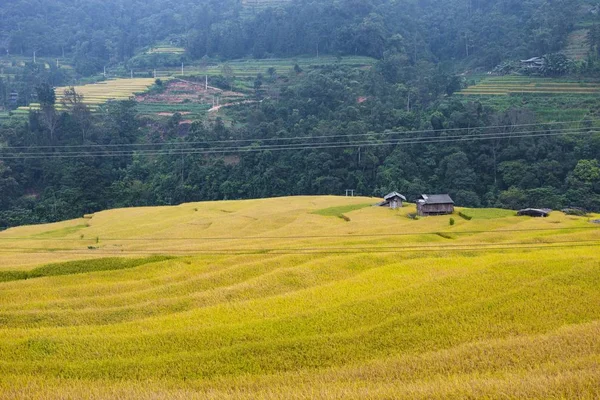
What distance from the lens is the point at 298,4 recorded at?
8631 centimetres

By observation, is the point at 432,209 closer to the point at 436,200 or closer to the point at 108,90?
the point at 436,200

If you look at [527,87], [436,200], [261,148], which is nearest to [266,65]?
[261,148]

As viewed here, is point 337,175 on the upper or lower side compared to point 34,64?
lower

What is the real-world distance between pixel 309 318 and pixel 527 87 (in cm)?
5000

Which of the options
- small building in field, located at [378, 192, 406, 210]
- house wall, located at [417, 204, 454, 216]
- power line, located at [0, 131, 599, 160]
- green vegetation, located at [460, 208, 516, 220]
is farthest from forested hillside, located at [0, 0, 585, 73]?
house wall, located at [417, 204, 454, 216]

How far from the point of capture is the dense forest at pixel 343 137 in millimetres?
43781

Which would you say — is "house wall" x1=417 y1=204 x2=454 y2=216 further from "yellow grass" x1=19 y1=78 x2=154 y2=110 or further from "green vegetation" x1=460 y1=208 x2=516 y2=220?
"yellow grass" x1=19 y1=78 x2=154 y2=110

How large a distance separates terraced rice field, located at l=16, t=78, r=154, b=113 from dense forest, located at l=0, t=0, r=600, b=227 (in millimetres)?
4275

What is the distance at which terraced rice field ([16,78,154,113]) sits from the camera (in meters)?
65.1

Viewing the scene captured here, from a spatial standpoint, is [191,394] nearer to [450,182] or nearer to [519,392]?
[519,392]

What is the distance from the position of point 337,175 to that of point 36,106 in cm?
3708

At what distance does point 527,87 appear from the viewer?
57.3 meters

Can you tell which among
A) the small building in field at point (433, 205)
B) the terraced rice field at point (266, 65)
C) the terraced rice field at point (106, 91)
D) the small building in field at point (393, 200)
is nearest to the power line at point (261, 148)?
the terraced rice field at point (106, 91)

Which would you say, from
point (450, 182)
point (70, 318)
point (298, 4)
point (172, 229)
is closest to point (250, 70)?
point (298, 4)
